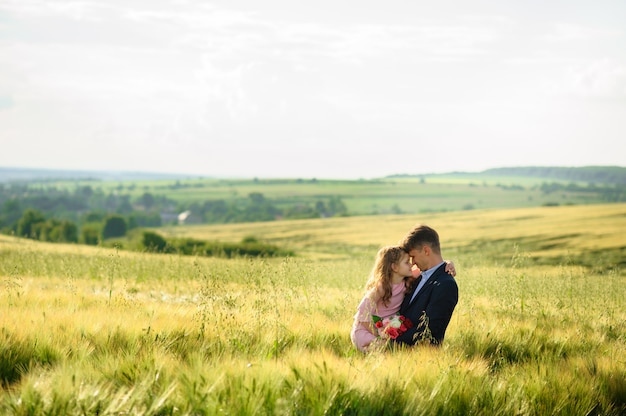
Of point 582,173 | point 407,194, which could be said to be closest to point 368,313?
point 407,194

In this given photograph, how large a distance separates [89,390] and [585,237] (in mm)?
41706

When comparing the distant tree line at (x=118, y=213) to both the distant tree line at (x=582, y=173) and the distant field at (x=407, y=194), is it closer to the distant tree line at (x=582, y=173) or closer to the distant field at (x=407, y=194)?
the distant field at (x=407, y=194)

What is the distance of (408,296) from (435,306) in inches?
19.8

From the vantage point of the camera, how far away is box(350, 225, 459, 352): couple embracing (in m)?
5.93

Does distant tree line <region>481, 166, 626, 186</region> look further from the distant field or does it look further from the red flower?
the red flower

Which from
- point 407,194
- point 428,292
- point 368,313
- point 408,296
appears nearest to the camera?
point 368,313

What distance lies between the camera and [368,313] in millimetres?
5766

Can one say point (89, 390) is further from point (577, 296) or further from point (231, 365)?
point (577, 296)

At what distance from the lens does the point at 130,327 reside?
554 centimetres

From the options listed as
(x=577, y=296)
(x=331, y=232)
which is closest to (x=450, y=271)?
(x=577, y=296)

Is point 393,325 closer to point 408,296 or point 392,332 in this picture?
point 392,332

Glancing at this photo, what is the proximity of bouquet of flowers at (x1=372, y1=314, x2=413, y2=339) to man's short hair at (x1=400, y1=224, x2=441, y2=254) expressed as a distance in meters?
0.68

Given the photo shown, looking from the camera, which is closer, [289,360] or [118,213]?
[289,360]

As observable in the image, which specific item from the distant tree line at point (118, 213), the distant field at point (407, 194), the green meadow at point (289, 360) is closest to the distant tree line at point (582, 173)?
the distant field at point (407, 194)
